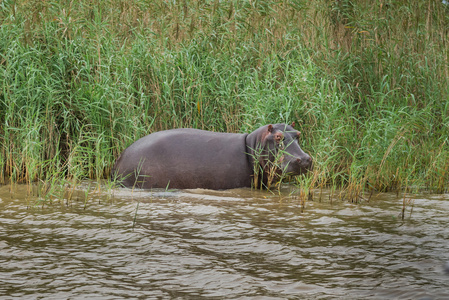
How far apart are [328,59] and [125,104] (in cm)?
242

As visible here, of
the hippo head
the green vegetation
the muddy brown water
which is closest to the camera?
the muddy brown water

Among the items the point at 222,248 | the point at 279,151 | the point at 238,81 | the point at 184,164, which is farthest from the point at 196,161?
the point at 222,248

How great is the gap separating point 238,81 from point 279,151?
157 centimetres

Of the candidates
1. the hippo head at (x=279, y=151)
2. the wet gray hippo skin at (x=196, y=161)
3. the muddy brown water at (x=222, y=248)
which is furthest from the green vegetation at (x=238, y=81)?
the muddy brown water at (x=222, y=248)

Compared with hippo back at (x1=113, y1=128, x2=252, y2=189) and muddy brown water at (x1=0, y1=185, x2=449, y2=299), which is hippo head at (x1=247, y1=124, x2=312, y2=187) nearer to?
hippo back at (x1=113, y1=128, x2=252, y2=189)

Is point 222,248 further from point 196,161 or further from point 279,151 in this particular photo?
point 196,161

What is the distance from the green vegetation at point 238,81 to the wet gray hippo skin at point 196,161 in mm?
337

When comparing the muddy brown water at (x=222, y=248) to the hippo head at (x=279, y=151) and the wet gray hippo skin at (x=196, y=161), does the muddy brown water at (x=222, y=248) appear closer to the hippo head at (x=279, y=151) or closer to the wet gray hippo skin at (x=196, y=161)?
the hippo head at (x=279, y=151)

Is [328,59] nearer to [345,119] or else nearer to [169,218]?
[345,119]

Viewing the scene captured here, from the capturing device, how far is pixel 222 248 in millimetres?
3527

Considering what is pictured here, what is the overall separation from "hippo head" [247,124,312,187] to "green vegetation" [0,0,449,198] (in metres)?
0.19

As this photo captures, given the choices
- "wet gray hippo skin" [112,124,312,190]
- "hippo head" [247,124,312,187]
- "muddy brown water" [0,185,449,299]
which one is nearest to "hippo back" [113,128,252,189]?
"wet gray hippo skin" [112,124,312,190]

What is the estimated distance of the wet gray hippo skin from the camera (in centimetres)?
556

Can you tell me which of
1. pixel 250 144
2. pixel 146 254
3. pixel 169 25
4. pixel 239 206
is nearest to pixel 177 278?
pixel 146 254
